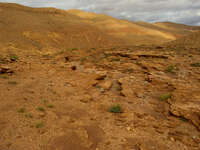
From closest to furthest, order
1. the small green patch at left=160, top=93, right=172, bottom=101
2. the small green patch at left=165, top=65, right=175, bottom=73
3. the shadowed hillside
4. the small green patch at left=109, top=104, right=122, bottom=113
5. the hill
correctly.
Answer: the small green patch at left=109, top=104, right=122, bottom=113 < the small green patch at left=160, top=93, right=172, bottom=101 < the small green patch at left=165, top=65, right=175, bottom=73 < the shadowed hillside < the hill

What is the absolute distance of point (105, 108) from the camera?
503 cm

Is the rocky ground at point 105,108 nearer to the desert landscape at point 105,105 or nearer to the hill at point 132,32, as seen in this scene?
the desert landscape at point 105,105

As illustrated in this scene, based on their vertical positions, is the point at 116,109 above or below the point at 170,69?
below

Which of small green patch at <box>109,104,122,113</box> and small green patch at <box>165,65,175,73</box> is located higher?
small green patch at <box>165,65,175,73</box>

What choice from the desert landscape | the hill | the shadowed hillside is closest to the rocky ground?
the desert landscape

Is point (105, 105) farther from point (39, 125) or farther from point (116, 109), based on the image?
point (39, 125)

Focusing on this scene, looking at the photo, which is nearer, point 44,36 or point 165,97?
point 165,97

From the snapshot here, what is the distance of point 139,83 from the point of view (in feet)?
21.5

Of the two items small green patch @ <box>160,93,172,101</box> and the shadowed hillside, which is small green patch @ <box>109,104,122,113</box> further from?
the shadowed hillside

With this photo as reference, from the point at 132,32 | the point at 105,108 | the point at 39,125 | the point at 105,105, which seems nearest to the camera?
the point at 39,125

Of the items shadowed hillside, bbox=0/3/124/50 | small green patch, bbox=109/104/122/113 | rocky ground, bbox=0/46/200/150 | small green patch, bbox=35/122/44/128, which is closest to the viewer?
rocky ground, bbox=0/46/200/150

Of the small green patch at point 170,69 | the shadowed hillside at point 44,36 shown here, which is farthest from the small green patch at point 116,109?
the shadowed hillside at point 44,36

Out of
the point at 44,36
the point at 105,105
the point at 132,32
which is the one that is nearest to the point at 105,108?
the point at 105,105

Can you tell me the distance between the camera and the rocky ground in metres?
3.28
